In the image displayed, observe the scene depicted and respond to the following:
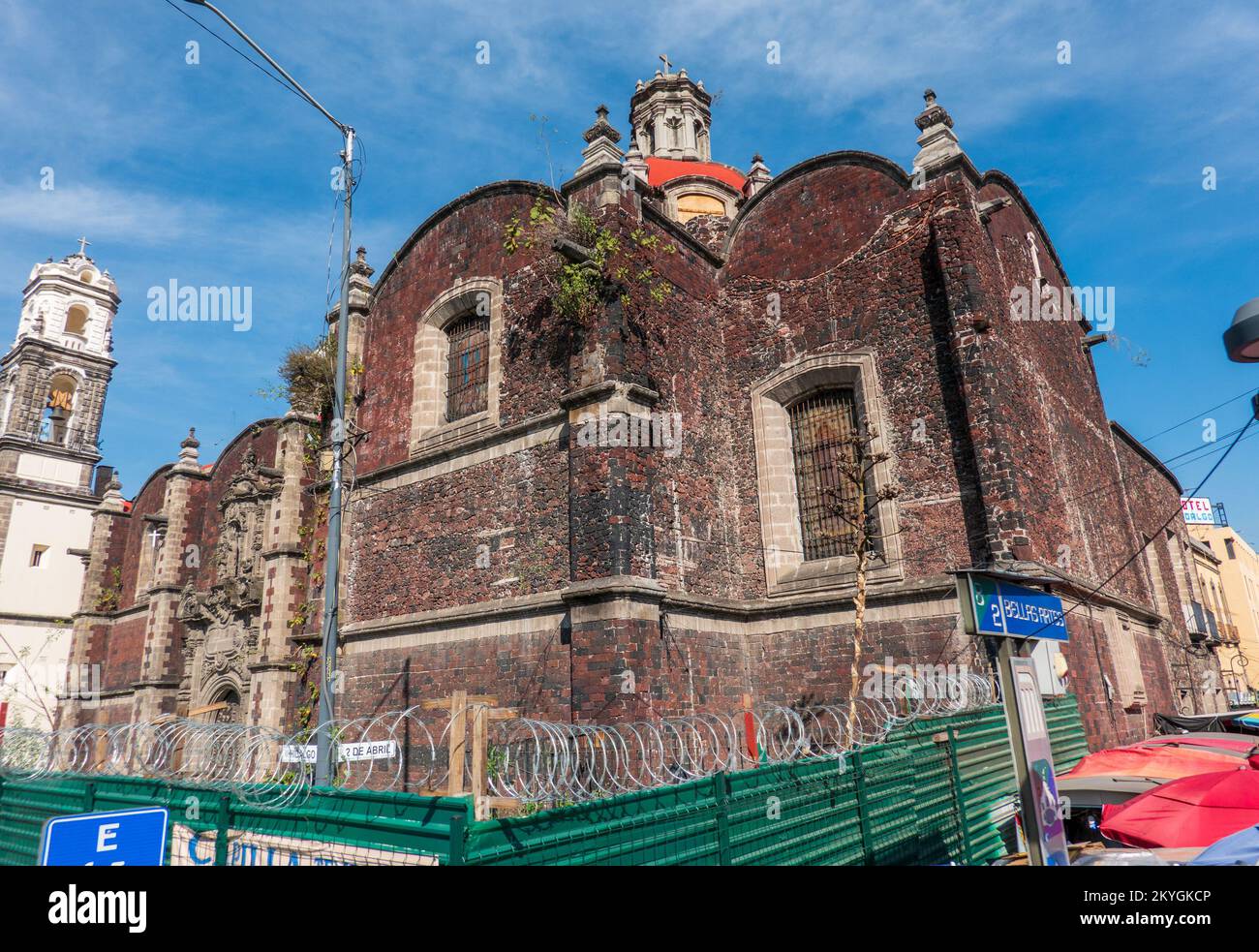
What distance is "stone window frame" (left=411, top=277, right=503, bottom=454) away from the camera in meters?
14.8

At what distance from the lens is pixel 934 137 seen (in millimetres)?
13633

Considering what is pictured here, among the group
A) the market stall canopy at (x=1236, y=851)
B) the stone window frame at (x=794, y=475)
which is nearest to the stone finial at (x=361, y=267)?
the stone window frame at (x=794, y=475)

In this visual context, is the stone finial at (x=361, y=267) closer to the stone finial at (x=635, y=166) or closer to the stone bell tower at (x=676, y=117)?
the stone finial at (x=635, y=166)

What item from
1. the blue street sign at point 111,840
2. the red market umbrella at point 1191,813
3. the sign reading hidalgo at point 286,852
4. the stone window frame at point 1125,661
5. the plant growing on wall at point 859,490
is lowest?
the red market umbrella at point 1191,813

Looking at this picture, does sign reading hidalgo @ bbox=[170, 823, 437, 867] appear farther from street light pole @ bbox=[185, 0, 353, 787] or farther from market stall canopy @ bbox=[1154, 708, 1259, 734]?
market stall canopy @ bbox=[1154, 708, 1259, 734]

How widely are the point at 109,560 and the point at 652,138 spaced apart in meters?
28.7

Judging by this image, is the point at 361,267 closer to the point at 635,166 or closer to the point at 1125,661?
the point at 635,166

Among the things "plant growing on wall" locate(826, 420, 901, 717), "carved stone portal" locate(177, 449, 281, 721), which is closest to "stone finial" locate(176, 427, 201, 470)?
"carved stone portal" locate(177, 449, 281, 721)

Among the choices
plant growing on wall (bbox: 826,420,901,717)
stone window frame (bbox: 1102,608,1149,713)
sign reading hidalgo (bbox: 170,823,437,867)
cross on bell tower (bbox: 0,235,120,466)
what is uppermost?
cross on bell tower (bbox: 0,235,120,466)

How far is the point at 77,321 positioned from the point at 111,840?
142 feet

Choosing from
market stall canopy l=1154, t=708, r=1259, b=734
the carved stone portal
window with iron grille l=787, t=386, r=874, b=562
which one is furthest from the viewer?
the carved stone portal

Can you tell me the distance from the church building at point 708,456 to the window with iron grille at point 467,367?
0.07m

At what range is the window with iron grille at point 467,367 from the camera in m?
15.4

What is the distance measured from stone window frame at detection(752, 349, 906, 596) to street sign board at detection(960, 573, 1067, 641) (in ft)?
20.7
